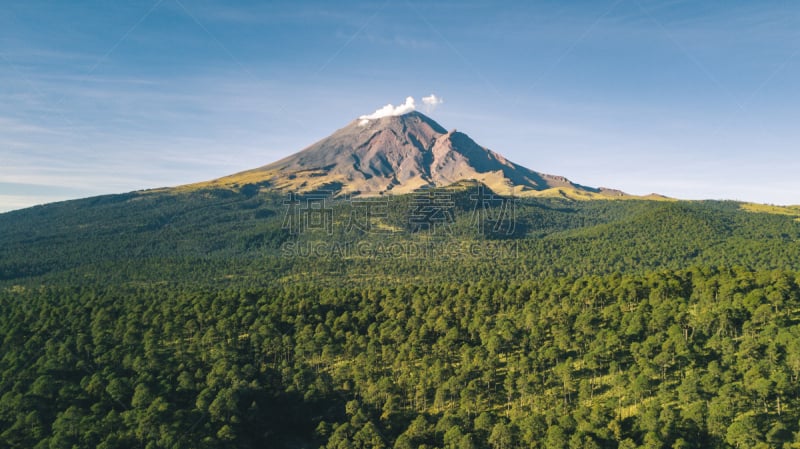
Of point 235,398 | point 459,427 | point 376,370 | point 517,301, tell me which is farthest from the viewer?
point 517,301

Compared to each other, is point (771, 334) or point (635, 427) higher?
point (771, 334)

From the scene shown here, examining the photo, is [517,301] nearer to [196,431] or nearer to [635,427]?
[635,427]

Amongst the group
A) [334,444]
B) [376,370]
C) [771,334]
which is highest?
[771,334]

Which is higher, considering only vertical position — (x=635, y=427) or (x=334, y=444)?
(x=635, y=427)

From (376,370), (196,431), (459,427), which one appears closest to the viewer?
(459,427)

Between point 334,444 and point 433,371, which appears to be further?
point 433,371

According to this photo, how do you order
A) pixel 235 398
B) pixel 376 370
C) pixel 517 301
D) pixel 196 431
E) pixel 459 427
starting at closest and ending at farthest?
pixel 459 427, pixel 196 431, pixel 235 398, pixel 376 370, pixel 517 301

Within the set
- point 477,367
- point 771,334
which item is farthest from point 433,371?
point 771,334

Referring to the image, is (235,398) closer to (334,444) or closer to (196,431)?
(196,431)

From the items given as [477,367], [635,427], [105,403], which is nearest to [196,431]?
[105,403]
